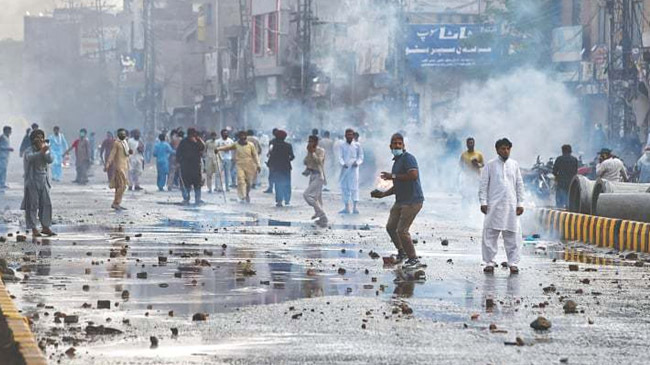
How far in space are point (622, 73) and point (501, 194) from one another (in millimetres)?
27781

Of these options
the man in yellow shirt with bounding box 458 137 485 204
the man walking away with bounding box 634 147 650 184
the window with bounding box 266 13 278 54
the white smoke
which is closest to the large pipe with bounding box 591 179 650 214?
the man in yellow shirt with bounding box 458 137 485 204

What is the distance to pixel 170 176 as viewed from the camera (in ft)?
133

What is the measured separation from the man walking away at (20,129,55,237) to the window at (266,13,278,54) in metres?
63.2

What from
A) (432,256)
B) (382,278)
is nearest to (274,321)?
(382,278)

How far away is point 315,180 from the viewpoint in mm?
26031

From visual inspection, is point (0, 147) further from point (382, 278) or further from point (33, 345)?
point (33, 345)

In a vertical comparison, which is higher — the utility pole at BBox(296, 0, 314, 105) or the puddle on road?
the utility pole at BBox(296, 0, 314, 105)

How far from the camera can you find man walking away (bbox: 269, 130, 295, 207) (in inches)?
1227

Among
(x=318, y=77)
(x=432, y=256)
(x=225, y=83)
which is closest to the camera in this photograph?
(x=432, y=256)

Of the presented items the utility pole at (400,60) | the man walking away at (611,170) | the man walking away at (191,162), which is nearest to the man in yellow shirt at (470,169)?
the man walking away at (611,170)

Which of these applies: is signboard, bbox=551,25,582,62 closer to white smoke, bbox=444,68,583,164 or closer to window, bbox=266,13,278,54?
white smoke, bbox=444,68,583,164

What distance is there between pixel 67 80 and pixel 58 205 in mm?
114844

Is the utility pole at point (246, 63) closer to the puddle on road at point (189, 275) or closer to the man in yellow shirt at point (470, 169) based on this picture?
the man in yellow shirt at point (470, 169)

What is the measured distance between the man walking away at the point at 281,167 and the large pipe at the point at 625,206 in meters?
9.20
